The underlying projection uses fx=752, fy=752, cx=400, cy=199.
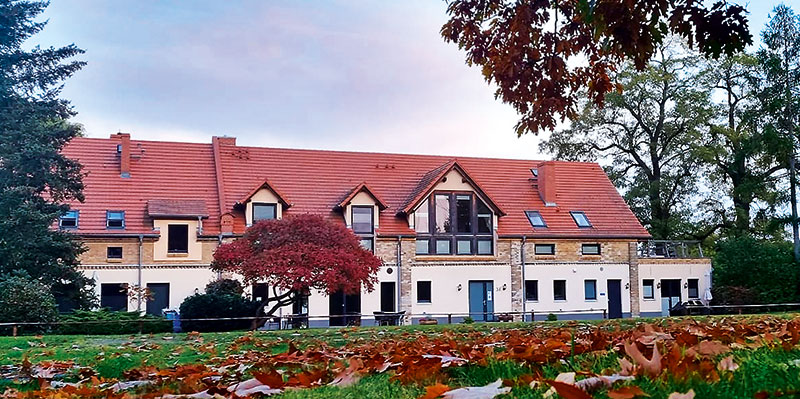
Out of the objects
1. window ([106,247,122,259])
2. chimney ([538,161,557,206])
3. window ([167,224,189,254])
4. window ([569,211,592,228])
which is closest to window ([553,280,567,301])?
window ([569,211,592,228])

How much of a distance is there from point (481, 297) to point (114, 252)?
17.2 metres

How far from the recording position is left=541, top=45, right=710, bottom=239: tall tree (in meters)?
45.6

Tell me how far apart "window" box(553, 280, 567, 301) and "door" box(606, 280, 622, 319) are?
2622mm

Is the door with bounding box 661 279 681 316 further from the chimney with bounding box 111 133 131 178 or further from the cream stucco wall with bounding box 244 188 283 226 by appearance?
the chimney with bounding box 111 133 131 178

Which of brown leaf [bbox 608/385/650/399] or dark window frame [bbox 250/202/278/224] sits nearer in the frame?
brown leaf [bbox 608/385/650/399]

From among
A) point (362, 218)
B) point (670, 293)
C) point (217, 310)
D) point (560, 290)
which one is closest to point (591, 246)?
point (560, 290)

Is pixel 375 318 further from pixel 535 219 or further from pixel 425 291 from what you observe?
pixel 535 219

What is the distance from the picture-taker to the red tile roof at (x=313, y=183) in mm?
34688

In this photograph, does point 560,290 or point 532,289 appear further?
point 560,290

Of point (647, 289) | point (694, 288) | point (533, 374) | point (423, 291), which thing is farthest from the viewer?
point (694, 288)

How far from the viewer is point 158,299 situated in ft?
107

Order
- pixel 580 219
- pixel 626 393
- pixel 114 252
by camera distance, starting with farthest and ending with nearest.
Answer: pixel 580 219 → pixel 114 252 → pixel 626 393

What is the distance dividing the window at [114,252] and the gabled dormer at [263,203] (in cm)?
554

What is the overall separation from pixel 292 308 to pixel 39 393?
3006 cm
